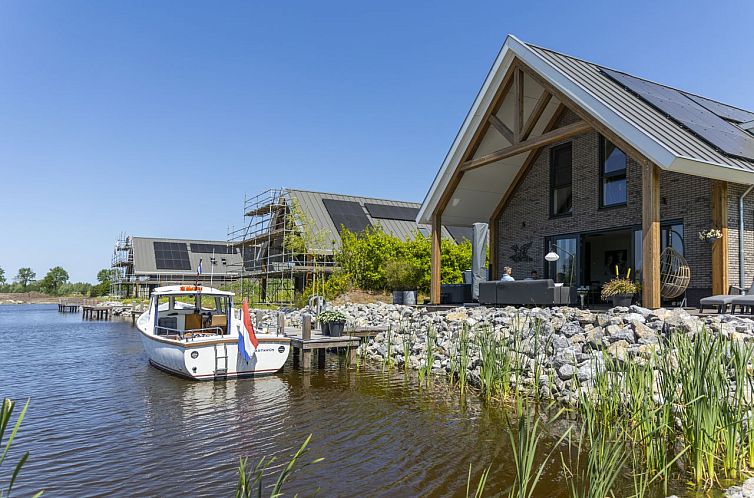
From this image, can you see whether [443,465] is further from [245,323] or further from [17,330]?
[17,330]

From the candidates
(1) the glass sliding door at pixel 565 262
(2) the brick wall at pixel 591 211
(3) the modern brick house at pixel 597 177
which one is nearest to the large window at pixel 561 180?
(3) the modern brick house at pixel 597 177

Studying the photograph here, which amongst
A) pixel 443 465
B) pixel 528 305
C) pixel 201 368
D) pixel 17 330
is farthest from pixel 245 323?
pixel 17 330

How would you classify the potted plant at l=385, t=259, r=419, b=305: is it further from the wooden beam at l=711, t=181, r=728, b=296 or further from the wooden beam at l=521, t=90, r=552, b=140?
the wooden beam at l=711, t=181, r=728, b=296

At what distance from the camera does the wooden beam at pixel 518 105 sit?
41.1 ft

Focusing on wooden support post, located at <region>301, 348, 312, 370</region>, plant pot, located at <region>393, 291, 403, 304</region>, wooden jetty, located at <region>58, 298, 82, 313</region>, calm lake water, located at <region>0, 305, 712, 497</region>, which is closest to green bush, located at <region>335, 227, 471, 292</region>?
plant pot, located at <region>393, 291, 403, 304</region>

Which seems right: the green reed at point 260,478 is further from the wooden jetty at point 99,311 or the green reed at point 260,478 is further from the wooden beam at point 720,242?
the wooden jetty at point 99,311

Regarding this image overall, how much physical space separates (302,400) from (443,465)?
3.59 metres

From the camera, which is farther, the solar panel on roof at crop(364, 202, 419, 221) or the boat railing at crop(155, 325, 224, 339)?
the solar panel on roof at crop(364, 202, 419, 221)

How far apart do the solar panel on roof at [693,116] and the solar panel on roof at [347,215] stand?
16.6 metres

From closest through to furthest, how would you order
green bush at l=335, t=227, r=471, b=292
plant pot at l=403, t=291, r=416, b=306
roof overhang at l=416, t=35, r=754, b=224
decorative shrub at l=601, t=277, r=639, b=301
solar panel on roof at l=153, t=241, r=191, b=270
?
1. roof overhang at l=416, t=35, r=754, b=224
2. decorative shrub at l=601, t=277, r=639, b=301
3. plant pot at l=403, t=291, r=416, b=306
4. green bush at l=335, t=227, r=471, b=292
5. solar panel on roof at l=153, t=241, r=191, b=270

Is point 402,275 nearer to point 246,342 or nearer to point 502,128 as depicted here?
point 502,128

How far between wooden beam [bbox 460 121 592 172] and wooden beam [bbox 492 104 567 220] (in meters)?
2.52

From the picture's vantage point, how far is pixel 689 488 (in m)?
4.31

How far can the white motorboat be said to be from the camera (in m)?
9.79
